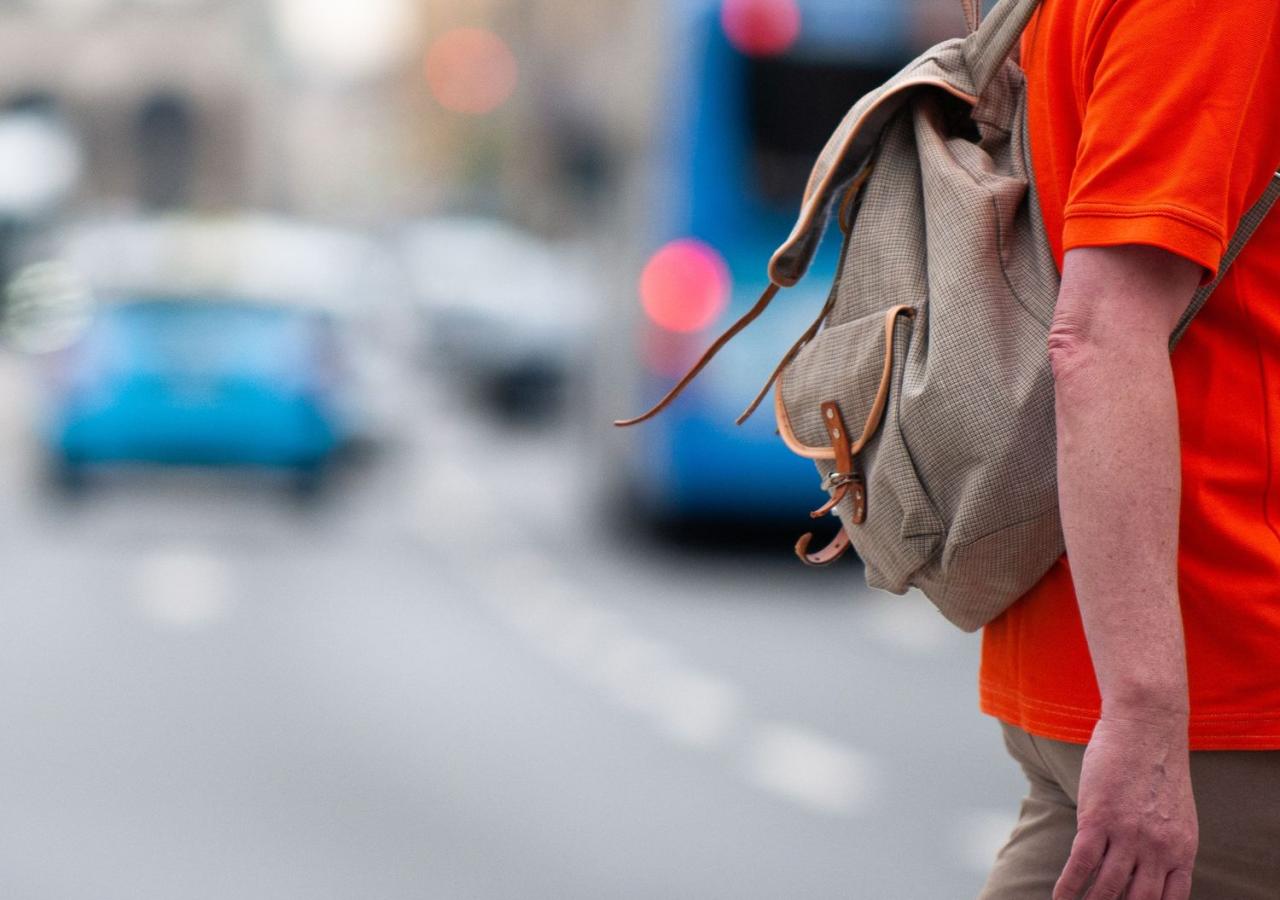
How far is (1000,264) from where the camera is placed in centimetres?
205

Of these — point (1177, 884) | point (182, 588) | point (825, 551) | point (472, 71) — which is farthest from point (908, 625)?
point (472, 71)

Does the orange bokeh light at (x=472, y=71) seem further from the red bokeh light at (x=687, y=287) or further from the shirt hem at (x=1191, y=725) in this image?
the shirt hem at (x=1191, y=725)

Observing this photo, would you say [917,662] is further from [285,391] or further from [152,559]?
[285,391]

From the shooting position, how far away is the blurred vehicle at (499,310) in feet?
68.3

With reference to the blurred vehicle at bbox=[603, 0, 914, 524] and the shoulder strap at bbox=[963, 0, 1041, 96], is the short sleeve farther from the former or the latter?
the blurred vehicle at bbox=[603, 0, 914, 524]

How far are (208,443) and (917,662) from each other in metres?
5.65

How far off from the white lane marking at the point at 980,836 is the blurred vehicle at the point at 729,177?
474 centimetres

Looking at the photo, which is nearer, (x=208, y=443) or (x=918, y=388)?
(x=918, y=388)

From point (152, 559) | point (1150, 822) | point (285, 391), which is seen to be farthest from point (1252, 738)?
point (285, 391)

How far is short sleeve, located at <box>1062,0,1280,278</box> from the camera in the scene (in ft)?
6.12

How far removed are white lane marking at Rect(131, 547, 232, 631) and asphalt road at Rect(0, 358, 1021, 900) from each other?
0.03 m

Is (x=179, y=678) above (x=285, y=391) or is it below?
above

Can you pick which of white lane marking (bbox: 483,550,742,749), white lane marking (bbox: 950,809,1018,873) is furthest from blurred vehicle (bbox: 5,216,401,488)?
white lane marking (bbox: 950,809,1018,873)

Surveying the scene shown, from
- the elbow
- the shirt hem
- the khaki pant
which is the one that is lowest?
the khaki pant
